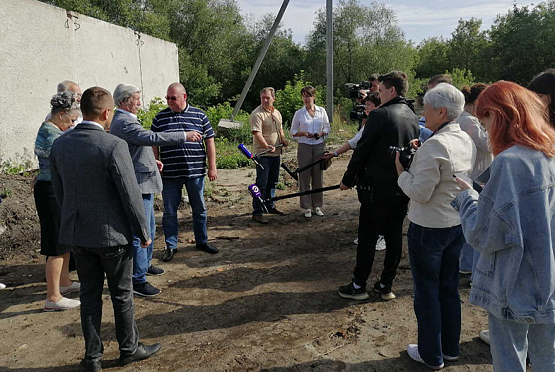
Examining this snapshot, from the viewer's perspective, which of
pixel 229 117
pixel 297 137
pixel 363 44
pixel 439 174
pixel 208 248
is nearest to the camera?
pixel 439 174

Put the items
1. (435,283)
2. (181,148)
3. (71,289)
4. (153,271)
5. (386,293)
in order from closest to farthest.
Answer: (435,283) → (386,293) → (71,289) → (153,271) → (181,148)

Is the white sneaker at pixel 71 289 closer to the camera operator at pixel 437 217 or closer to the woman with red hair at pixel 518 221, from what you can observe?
the camera operator at pixel 437 217

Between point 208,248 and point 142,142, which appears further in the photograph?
point 208,248

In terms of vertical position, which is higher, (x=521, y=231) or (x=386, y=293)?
(x=521, y=231)

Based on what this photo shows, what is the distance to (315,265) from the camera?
4945mm

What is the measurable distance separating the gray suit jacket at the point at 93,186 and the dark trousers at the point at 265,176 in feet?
12.5

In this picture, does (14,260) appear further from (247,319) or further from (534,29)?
(534,29)

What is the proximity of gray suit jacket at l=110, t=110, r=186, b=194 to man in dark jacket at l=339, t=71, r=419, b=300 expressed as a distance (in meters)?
1.85

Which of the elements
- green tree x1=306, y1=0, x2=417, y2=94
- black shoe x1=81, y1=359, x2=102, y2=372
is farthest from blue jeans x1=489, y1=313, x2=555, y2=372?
green tree x1=306, y1=0, x2=417, y2=94

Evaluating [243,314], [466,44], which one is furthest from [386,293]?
[466,44]

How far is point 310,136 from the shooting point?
658 cm

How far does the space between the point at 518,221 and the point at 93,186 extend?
8.29ft

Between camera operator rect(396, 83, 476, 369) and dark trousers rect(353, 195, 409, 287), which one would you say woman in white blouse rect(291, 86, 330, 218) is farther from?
camera operator rect(396, 83, 476, 369)

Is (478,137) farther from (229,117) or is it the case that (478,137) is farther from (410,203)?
(229,117)
